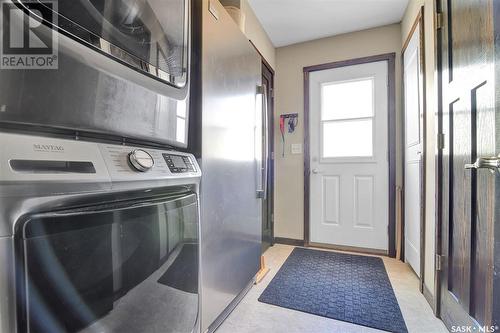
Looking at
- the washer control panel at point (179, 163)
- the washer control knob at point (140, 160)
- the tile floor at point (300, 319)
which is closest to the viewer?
the washer control knob at point (140, 160)

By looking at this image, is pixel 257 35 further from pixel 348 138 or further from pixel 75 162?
pixel 75 162

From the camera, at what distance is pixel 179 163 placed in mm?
917

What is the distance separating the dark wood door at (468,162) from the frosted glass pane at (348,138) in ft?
3.86

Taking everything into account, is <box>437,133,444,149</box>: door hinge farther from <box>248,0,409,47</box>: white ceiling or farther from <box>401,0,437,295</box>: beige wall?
<box>248,0,409,47</box>: white ceiling

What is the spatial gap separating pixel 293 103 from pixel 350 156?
35.9 inches

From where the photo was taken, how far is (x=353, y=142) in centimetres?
272

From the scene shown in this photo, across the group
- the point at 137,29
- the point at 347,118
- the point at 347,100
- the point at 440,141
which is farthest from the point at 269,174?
the point at 137,29

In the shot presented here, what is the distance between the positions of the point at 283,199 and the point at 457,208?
1854mm

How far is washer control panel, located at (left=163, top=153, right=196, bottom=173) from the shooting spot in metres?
0.86

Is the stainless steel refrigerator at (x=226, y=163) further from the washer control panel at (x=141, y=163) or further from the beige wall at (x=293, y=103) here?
the beige wall at (x=293, y=103)

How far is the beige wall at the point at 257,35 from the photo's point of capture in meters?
2.29

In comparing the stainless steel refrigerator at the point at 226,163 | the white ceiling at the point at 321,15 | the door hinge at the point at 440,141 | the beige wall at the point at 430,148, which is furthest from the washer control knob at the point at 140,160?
the white ceiling at the point at 321,15

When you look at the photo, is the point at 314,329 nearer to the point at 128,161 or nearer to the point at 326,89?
the point at 128,161

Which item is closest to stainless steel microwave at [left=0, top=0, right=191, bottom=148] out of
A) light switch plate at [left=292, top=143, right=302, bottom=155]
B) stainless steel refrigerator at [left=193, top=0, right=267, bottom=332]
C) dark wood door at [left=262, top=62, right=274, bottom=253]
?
stainless steel refrigerator at [left=193, top=0, right=267, bottom=332]
